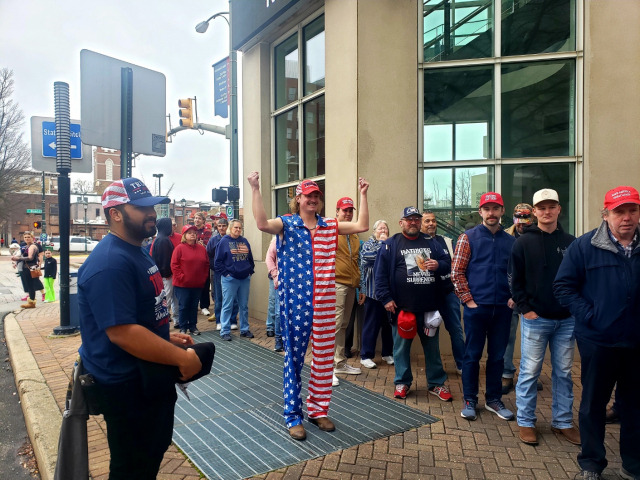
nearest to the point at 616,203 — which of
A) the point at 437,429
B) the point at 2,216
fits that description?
the point at 437,429

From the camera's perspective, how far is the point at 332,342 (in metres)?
4.14

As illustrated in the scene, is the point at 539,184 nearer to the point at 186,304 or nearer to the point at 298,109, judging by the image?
the point at 298,109

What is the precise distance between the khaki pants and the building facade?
127 centimetres

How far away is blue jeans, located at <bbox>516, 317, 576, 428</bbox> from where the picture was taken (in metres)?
3.94

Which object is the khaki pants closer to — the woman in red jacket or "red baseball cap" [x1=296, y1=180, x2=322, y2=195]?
"red baseball cap" [x1=296, y1=180, x2=322, y2=195]

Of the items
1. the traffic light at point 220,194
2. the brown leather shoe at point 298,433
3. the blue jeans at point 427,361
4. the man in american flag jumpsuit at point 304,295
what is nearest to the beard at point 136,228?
the man in american flag jumpsuit at point 304,295

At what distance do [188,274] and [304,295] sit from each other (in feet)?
14.0

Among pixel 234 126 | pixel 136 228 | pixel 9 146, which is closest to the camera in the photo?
pixel 136 228

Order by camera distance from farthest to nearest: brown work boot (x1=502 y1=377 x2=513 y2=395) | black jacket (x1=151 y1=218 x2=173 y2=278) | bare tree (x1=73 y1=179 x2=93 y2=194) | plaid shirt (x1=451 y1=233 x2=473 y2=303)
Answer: bare tree (x1=73 y1=179 x2=93 y2=194) < black jacket (x1=151 y1=218 x2=173 y2=278) < brown work boot (x1=502 y1=377 x2=513 y2=395) < plaid shirt (x1=451 y1=233 x2=473 y2=303)

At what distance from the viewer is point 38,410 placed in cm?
449

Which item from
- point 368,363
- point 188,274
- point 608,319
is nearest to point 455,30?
point 368,363

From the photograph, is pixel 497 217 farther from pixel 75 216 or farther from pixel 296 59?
pixel 75 216

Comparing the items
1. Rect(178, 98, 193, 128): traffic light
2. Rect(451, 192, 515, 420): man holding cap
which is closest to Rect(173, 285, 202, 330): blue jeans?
Rect(451, 192, 515, 420): man holding cap

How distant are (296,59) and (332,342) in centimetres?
630
